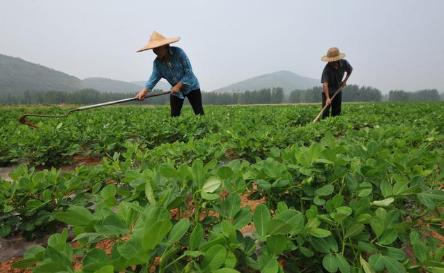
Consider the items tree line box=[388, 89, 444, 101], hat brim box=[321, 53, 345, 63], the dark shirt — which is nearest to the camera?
hat brim box=[321, 53, 345, 63]

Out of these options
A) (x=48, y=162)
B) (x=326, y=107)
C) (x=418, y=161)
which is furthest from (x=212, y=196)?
(x=326, y=107)

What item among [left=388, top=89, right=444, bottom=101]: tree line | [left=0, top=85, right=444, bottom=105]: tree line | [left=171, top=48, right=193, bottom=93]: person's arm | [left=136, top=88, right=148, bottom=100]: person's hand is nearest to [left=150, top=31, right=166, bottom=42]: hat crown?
[left=171, top=48, right=193, bottom=93]: person's arm

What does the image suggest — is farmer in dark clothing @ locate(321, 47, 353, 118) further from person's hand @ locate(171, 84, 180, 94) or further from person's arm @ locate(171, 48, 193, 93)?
person's hand @ locate(171, 84, 180, 94)

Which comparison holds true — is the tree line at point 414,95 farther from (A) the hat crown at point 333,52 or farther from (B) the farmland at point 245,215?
(B) the farmland at point 245,215

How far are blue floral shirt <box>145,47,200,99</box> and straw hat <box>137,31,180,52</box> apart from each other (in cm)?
19

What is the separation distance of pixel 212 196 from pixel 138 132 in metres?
4.03

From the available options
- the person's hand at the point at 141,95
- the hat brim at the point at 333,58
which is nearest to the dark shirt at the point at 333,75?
the hat brim at the point at 333,58

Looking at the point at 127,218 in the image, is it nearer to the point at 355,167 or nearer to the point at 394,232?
the point at 394,232

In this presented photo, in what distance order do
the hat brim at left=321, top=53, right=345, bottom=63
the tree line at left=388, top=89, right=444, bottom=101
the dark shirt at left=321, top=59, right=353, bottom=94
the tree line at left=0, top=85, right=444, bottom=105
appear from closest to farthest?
1. the hat brim at left=321, top=53, right=345, bottom=63
2. the dark shirt at left=321, top=59, right=353, bottom=94
3. the tree line at left=0, top=85, right=444, bottom=105
4. the tree line at left=388, top=89, right=444, bottom=101

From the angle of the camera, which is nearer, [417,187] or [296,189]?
[417,187]

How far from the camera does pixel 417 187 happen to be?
115 centimetres

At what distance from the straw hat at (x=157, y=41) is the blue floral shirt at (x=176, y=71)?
0.62 feet

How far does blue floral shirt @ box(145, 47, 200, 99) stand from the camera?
19.5 feet

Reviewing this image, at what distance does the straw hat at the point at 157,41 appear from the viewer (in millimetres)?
5633
